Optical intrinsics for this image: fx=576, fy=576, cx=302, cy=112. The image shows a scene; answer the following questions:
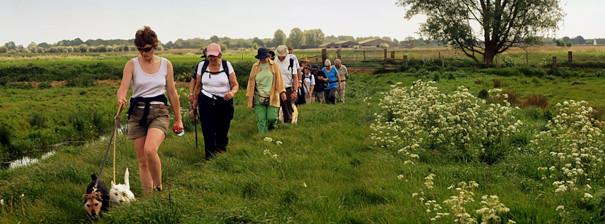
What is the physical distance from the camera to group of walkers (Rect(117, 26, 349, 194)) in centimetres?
652

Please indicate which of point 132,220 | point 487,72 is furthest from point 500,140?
point 487,72

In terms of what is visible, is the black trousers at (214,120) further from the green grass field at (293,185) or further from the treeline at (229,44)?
the treeline at (229,44)

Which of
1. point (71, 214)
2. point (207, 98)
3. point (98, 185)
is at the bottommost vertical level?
point (71, 214)

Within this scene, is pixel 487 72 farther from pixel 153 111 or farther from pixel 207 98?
pixel 153 111

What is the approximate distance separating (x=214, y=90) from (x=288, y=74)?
364 centimetres

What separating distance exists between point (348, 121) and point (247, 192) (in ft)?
22.8

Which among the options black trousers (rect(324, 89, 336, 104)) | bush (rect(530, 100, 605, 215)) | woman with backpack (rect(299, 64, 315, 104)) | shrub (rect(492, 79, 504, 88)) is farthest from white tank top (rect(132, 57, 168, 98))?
shrub (rect(492, 79, 504, 88))

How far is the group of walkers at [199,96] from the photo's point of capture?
6.52 metres

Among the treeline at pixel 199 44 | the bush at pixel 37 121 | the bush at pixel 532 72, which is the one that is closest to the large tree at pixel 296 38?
the treeline at pixel 199 44

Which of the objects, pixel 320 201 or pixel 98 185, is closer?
pixel 98 185

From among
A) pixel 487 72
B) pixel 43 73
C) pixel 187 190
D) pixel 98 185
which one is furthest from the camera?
pixel 43 73

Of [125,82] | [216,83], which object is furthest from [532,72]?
[125,82]

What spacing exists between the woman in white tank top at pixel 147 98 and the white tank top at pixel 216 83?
2.22 metres

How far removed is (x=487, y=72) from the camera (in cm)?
3481
